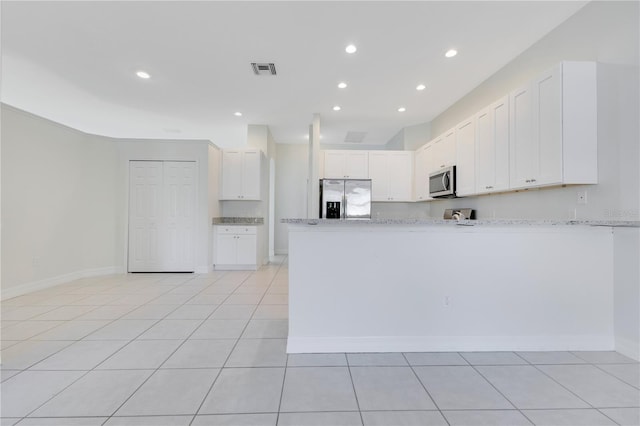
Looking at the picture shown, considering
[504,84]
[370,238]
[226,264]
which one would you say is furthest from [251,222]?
[504,84]

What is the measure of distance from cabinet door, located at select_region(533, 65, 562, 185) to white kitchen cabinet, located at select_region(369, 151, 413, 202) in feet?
9.58

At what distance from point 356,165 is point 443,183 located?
5.98ft

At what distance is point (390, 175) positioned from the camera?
533cm

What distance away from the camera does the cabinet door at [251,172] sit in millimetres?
5270

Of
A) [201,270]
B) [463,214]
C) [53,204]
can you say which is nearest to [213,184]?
[201,270]

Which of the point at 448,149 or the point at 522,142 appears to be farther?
the point at 448,149

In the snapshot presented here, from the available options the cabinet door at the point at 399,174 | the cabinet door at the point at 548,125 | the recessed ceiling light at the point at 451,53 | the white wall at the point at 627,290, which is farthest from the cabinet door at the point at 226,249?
the white wall at the point at 627,290

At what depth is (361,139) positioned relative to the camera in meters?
6.48

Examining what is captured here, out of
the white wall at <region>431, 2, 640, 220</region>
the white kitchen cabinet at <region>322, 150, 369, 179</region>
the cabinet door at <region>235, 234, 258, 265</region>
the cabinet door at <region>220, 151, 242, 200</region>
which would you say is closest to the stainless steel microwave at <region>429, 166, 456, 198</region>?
the white wall at <region>431, 2, 640, 220</region>

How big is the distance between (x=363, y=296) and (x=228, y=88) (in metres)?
3.55

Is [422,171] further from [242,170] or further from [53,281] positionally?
[53,281]

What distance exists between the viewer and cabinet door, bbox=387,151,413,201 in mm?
5332

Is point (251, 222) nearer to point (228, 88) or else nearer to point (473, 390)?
point (228, 88)

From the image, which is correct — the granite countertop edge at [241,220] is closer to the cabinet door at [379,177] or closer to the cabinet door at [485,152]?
the cabinet door at [379,177]
